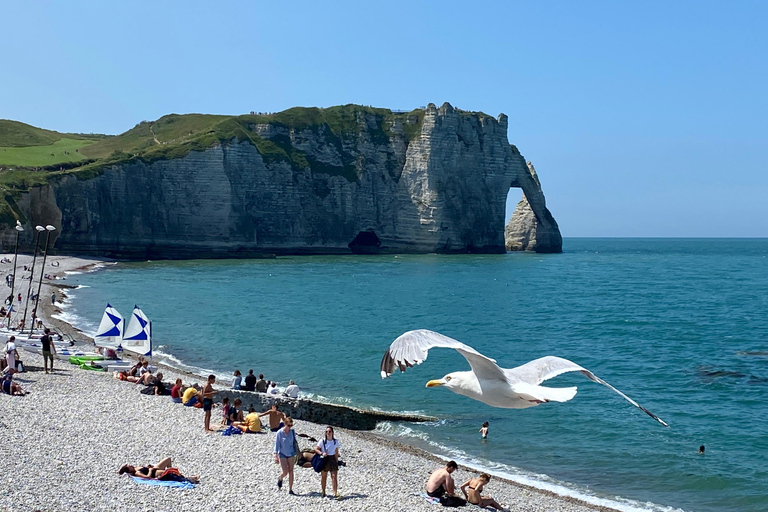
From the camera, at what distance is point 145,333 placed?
91.9 ft

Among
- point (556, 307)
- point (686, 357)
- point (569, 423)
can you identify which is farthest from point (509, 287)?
point (569, 423)

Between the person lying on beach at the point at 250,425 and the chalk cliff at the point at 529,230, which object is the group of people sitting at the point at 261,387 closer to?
the person lying on beach at the point at 250,425

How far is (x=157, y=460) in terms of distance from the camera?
15680 mm

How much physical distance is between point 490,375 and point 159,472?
7.64 m

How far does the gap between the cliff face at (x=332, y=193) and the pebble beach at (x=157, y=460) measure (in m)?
82.3

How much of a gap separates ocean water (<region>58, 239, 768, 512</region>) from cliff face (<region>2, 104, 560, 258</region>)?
1975 cm

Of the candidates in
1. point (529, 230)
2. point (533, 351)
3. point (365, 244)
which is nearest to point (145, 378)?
point (533, 351)

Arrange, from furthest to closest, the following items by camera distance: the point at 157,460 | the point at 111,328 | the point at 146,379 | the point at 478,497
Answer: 1. the point at 111,328
2. the point at 146,379
3. the point at 157,460
4. the point at 478,497

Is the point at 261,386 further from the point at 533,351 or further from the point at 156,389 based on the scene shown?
the point at 533,351

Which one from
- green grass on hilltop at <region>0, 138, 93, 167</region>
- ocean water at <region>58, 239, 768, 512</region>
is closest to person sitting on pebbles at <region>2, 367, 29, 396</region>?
ocean water at <region>58, 239, 768, 512</region>

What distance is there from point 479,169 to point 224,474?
108541 mm

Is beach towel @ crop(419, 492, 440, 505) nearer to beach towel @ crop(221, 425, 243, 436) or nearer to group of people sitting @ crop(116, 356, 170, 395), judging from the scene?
beach towel @ crop(221, 425, 243, 436)

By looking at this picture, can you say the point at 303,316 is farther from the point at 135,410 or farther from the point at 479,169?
the point at 479,169

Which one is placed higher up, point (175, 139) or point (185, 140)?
point (175, 139)
